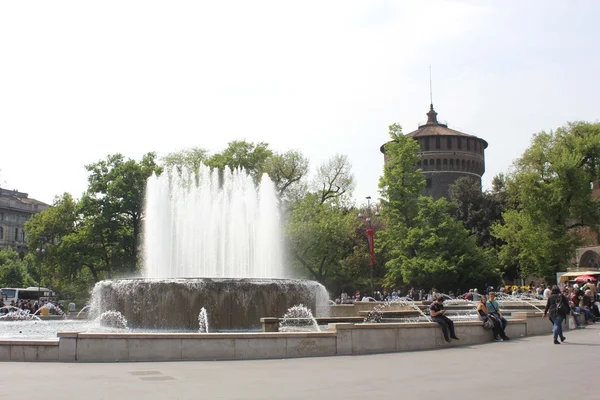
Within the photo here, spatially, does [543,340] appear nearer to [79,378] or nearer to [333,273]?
[79,378]

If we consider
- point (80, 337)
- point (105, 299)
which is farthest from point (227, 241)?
point (80, 337)

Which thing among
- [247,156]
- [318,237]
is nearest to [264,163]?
[247,156]

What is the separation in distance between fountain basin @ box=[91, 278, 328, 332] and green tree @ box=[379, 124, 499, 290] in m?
29.3

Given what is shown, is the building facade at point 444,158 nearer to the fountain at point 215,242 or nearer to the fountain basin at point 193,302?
the fountain at point 215,242

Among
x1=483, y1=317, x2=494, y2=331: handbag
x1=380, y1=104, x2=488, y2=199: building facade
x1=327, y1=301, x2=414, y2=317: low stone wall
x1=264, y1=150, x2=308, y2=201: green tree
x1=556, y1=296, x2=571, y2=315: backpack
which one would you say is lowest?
x1=327, y1=301, x2=414, y2=317: low stone wall

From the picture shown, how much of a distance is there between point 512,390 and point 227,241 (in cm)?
2600

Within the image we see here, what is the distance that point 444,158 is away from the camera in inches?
3177

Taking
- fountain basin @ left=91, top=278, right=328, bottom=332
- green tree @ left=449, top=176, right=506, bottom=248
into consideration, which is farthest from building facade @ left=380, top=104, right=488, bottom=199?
fountain basin @ left=91, top=278, right=328, bottom=332

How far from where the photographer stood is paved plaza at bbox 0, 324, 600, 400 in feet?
28.3

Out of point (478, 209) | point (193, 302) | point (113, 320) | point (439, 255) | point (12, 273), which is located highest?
point (478, 209)

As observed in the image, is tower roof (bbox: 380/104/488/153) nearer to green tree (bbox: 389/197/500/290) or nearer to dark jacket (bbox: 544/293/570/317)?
green tree (bbox: 389/197/500/290)

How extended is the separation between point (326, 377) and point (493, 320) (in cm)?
769

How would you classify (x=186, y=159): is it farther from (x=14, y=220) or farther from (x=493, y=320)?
(x=14, y=220)

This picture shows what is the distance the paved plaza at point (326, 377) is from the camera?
8.62 m
